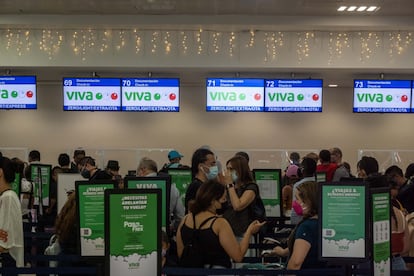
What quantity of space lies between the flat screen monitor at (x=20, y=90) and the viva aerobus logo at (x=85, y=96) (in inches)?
27.7

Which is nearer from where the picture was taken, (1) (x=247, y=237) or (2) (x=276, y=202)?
(1) (x=247, y=237)

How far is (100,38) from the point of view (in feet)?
35.4

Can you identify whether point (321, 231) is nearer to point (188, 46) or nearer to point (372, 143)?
point (188, 46)

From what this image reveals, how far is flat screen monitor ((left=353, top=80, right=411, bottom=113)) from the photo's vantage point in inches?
445

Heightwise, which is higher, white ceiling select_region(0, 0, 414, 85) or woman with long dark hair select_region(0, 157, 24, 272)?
white ceiling select_region(0, 0, 414, 85)

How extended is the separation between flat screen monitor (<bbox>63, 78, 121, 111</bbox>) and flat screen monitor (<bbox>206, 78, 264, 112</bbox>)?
1.83 meters

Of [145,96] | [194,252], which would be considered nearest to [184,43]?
[145,96]

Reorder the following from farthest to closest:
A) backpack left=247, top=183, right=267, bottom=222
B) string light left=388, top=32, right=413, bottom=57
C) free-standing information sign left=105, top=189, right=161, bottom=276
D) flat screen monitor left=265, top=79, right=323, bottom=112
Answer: flat screen monitor left=265, top=79, right=323, bottom=112 → string light left=388, top=32, right=413, bottom=57 → backpack left=247, top=183, right=267, bottom=222 → free-standing information sign left=105, top=189, right=161, bottom=276

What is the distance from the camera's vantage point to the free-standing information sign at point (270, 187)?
25.0 ft

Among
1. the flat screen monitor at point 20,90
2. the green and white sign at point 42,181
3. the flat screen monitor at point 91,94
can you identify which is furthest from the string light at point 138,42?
the green and white sign at point 42,181

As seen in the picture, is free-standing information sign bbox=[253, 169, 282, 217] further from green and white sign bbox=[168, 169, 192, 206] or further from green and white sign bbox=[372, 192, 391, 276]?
green and white sign bbox=[372, 192, 391, 276]

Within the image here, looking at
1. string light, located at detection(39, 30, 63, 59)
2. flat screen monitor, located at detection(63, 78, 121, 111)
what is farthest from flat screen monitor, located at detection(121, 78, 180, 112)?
string light, located at detection(39, 30, 63, 59)

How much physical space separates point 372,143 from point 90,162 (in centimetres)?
805

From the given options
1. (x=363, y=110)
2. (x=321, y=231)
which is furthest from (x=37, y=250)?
(x=363, y=110)
